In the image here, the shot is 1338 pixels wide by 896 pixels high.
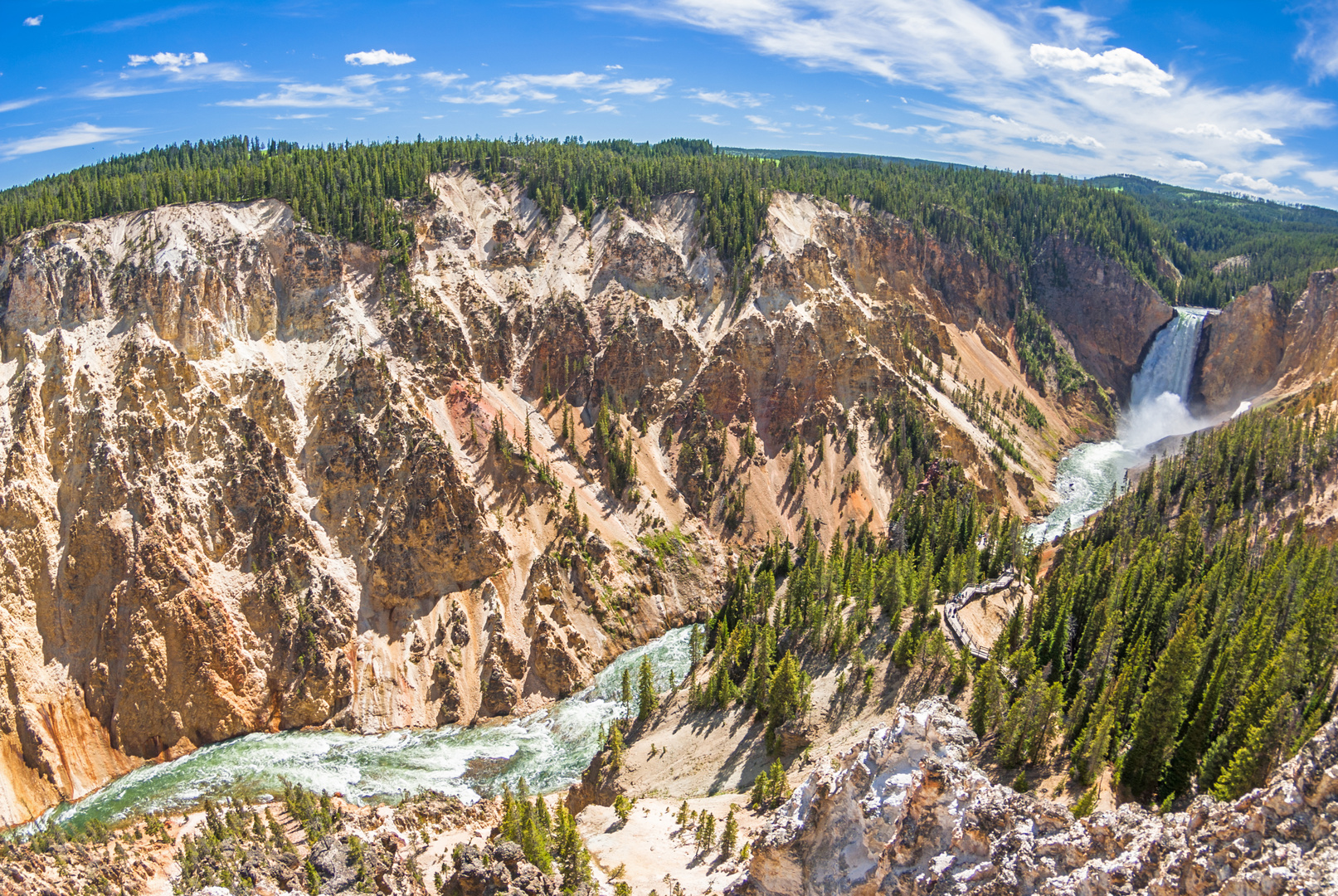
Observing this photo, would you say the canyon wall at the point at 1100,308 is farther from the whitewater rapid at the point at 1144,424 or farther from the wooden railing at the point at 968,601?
the wooden railing at the point at 968,601

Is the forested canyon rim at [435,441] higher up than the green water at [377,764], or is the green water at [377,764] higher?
the forested canyon rim at [435,441]

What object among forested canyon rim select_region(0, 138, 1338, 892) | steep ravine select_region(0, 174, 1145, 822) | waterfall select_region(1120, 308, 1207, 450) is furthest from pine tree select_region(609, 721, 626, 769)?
waterfall select_region(1120, 308, 1207, 450)

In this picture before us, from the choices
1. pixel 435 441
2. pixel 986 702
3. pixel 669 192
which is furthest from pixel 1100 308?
pixel 986 702

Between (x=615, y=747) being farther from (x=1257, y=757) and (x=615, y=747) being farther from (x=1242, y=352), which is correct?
(x=1242, y=352)

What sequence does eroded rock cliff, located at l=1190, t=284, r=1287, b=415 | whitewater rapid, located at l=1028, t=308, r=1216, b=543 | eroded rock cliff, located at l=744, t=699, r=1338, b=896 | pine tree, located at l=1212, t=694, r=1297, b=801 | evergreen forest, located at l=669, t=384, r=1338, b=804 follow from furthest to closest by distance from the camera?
eroded rock cliff, located at l=1190, t=284, r=1287, b=415 < whitewater rapid, located at l=1028, t=308, r=1216, b=543 < evergreen forest, located at l=669, t=384, r=1338, b=804 < pine tree, located at l=1212, t=694, r=1297, b=801 < eroded rock cliff, located at l=744, t=699, r=1338, b=896

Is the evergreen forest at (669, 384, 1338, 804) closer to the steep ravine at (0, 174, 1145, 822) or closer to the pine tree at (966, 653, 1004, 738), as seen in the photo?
the pine tree at (966, 653, 1004, 738)

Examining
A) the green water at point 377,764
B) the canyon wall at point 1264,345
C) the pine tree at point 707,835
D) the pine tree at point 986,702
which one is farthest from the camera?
the canyon wall at point 1264,345

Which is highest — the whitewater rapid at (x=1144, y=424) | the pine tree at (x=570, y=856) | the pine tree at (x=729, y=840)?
the whitewater rapid at (x=1144, y=424)

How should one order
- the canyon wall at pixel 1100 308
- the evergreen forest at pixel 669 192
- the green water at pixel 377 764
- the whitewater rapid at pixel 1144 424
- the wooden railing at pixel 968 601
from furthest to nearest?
the canyon wall at pixel 1100 308 → the whitewater rapid at pixel 1144 424 → the evergreen forest at pixel 669 192 → the green water at pixel 377 764 → the wooden railing at pixel 968 601

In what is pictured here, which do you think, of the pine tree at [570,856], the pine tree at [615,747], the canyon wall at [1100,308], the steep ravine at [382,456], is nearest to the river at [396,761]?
the steep ravine at [382,456]
